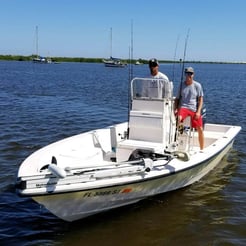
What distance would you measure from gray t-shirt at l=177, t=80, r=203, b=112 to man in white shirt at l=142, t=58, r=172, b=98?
27.9 inches

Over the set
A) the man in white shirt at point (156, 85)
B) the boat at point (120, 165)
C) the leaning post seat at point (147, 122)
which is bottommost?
the boat at point (120, 165)

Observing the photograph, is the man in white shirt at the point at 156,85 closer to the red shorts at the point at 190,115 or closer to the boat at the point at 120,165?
the boat at the point at 120,165

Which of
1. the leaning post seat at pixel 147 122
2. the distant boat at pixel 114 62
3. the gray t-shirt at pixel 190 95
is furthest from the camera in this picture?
the distant boat at pixel 114 62

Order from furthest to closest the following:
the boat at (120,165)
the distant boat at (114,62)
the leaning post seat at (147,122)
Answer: the distant boat at (114,62) < the leaning post seat at (147,122) < the boat at (120,165)

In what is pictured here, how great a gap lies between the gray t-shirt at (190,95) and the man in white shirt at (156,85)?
0.71 m

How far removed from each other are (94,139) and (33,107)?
1050 centimetres

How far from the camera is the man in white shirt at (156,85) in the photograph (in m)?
7.12

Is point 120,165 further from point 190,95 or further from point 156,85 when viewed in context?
point 190,95

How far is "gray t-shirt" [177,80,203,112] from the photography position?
7.79 metres

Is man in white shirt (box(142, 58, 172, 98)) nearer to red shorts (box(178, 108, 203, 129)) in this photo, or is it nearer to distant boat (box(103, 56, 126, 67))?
red shorts (box(178, 108, 203, 129))

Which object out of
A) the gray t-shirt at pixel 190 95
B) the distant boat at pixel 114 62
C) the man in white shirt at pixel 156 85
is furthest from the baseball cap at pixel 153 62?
the distant boat at pixel 114 62

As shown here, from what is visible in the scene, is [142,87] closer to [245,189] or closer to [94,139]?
[94,139]

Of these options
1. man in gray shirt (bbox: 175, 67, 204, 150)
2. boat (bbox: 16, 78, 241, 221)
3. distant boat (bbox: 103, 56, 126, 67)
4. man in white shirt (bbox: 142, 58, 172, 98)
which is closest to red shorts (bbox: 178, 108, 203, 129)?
man in gray shirt (bbox: 175, 67, 204, 150)

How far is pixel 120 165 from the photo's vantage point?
5941 mm
